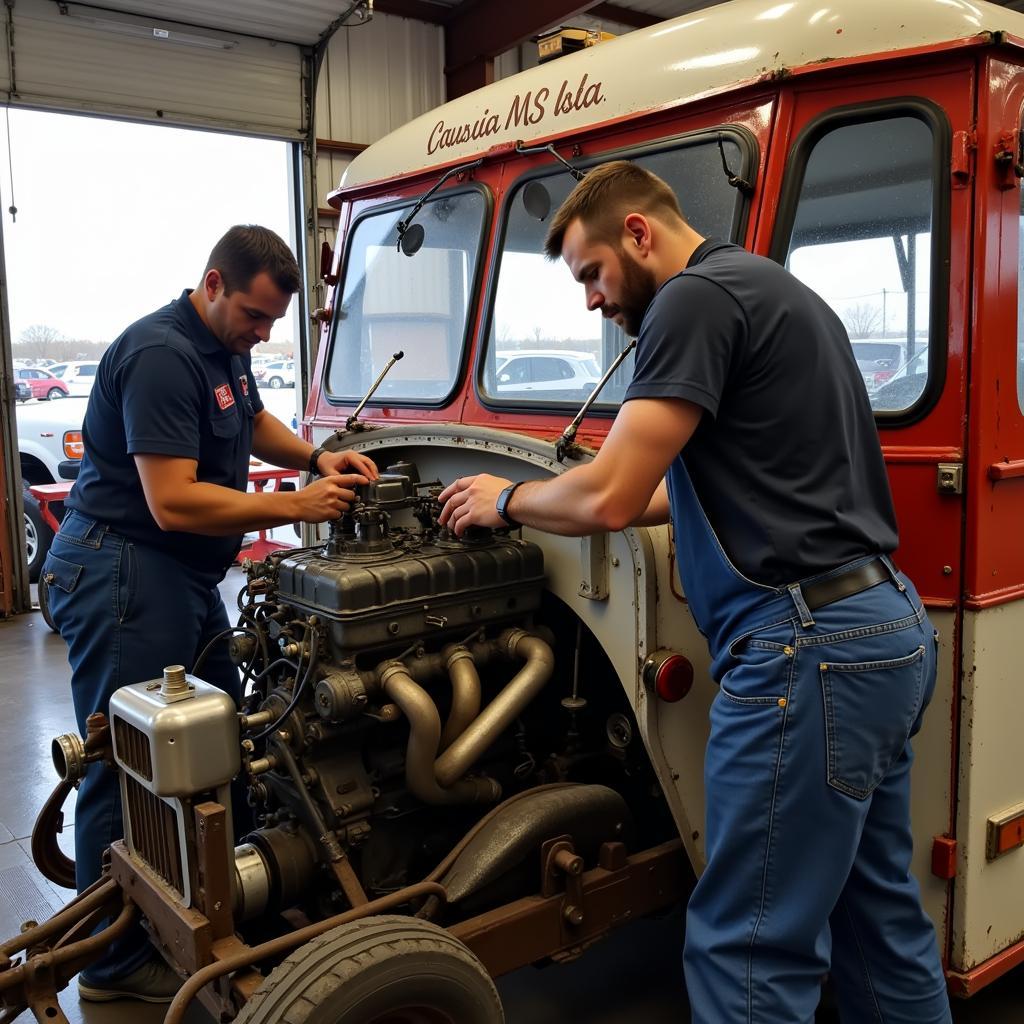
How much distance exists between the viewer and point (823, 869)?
1.89 m

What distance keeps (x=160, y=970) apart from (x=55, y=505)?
6356 mm

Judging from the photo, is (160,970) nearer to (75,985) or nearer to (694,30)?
(75,985)

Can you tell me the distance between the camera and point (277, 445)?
3342 mm

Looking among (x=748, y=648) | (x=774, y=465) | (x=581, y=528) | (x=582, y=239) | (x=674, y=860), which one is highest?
(x=582, y=239)

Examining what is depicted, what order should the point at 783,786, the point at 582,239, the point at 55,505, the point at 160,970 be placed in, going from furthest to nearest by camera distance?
the point at 55,505 < the point at 160,970 < the point at 582,239 < the point at 783,786

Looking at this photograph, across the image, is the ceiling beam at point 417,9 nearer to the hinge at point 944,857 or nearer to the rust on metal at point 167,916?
the rust on metal at point 167,916

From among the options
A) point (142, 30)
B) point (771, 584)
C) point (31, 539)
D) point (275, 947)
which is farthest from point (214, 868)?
point (31, 539)

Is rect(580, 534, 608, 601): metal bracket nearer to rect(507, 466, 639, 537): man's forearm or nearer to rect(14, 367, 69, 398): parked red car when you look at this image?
rect(507, 466, 639, 537): man's forearm

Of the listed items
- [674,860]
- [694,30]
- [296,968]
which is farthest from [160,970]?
[694,30]

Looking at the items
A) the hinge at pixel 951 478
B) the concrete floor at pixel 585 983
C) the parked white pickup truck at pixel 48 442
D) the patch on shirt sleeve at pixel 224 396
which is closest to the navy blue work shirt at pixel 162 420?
the patch on shirt sleeve at pixel 224 396

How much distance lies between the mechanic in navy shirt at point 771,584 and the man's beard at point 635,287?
0.45ft

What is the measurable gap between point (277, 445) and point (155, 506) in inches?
29.8

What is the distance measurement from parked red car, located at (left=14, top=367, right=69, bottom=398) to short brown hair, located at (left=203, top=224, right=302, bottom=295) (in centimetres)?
747

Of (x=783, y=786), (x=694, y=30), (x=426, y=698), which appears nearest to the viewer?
(x=783, y=786)
